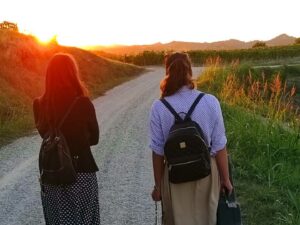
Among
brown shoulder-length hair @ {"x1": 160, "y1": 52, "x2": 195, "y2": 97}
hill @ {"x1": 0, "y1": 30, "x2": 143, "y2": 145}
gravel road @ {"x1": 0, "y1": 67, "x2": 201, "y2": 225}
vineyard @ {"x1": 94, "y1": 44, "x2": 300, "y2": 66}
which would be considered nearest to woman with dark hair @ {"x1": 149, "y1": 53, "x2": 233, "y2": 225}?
brown shoulder-length hair @ {"x1": 160, "y1": 52, "x2": 195, "y2": 97}

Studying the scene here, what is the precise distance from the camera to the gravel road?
21.8ft

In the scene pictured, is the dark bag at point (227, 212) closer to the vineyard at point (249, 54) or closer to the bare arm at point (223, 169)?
the bare arm at point (223, 169)

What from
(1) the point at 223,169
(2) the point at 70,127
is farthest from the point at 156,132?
(2) the point at 70,127

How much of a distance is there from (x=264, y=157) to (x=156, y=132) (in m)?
5.17

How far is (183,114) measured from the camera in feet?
12.7

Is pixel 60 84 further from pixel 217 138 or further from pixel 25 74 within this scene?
pixel 25 74

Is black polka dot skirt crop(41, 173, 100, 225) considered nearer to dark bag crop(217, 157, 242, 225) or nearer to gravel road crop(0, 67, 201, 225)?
dark bag crop(217, 157, 242, 225)

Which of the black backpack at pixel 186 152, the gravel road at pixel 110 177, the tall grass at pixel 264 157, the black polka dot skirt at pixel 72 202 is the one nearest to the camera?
the black backpack at pixel 186 152

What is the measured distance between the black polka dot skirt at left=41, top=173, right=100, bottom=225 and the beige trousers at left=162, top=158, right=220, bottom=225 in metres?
0.85

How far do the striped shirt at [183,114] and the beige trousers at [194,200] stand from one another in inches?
6.8

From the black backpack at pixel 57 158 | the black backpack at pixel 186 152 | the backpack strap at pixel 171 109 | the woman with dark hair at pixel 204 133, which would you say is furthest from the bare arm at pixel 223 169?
the black backpack at pixel 57 158

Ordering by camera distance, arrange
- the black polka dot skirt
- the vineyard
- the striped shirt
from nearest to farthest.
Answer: the striped shirt → the black polka dot skirt → the vineyard

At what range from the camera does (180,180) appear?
3854 millimetres

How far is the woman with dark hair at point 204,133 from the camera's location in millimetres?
3908
